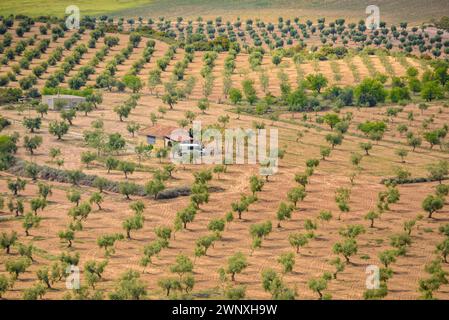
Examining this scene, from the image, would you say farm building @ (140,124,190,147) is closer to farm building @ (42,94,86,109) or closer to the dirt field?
the dirt field

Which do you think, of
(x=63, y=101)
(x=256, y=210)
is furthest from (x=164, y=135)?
(x=256, y=210)

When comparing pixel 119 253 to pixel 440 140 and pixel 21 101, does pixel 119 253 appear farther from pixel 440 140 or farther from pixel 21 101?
pixel 21 101

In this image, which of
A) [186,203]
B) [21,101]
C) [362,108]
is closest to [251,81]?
[362,108]

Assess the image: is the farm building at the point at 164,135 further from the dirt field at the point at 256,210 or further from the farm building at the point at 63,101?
the farm building at the point at 63,101

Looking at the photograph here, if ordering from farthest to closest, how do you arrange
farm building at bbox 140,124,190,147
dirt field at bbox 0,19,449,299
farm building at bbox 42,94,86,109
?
1. farm building at bbox 42,94,86,109
2. farm building at bbox 140,124,190,147
3. dirt field at bbox 0,19,449,299

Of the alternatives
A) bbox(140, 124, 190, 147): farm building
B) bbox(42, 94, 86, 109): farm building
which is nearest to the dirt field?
→ bbox(140, 124, 190, 147): farm building

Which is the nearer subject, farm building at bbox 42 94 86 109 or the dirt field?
the dirt field

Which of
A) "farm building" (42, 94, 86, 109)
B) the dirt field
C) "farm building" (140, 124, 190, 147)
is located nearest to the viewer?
the dirt field

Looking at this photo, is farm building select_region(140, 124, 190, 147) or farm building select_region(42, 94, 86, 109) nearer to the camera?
farm building select_region(140, 124, 190, 147)
